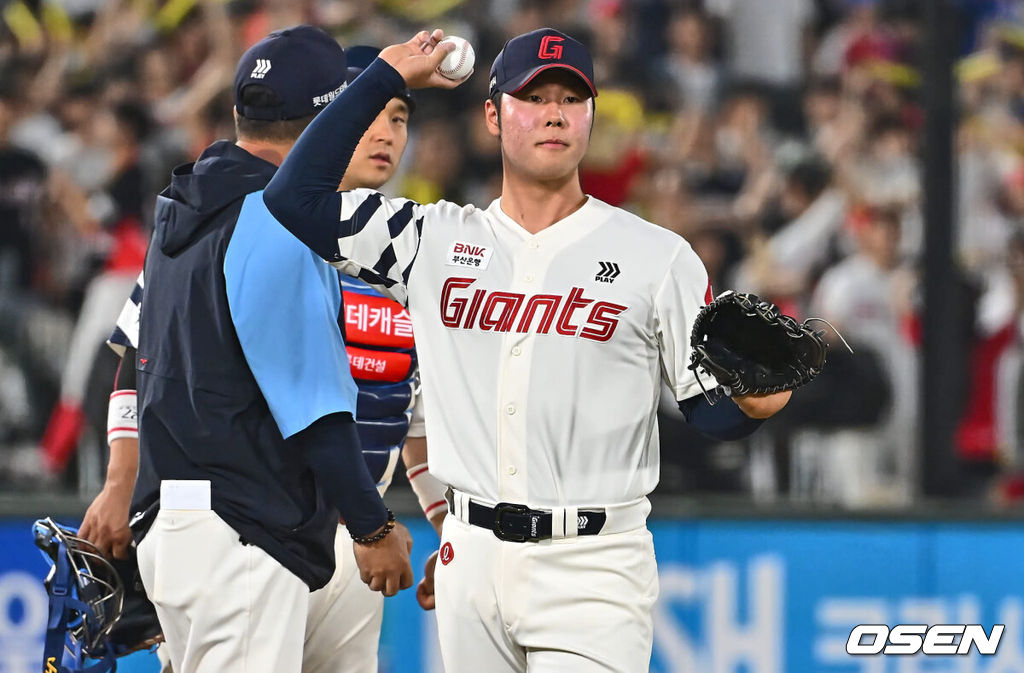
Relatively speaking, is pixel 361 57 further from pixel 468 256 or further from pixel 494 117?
pixel 468 256

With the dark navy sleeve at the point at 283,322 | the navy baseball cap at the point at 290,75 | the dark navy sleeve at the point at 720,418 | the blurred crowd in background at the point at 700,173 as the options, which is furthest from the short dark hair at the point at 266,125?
the blurred crowd in background at the point at 700,173

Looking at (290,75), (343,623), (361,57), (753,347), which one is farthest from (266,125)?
(753,347)

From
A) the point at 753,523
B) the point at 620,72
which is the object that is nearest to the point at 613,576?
the point at 753,523

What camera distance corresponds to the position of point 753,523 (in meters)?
5.34

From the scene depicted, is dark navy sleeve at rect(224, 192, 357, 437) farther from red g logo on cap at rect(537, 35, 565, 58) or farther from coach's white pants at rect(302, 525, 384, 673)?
red g logo on cap at rect(537, 35, 565, 58)

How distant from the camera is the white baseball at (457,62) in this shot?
9.98ft

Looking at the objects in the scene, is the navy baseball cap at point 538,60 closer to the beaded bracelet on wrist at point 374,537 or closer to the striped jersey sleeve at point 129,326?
the beaded bracelet on wrist at point 374,537

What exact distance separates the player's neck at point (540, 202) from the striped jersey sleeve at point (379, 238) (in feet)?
0.65

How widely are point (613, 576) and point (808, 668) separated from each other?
8.50 ft

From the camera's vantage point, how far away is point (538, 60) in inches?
119

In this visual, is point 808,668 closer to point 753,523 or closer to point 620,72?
point 753,523

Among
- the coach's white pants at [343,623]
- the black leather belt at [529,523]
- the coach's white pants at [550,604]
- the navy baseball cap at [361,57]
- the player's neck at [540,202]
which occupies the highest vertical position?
the navy baseball cap at [361,57]

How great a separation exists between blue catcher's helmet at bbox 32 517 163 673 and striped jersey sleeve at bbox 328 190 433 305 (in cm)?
108

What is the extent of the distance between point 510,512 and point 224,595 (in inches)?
27.5
